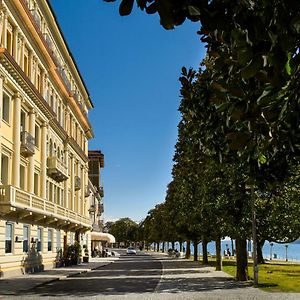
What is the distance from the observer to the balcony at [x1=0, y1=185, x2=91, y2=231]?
27.3 m

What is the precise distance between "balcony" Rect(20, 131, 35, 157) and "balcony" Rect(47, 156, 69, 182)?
7175 mm

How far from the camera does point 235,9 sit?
4.29 m

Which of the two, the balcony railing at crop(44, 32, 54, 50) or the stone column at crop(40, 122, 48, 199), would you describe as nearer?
the stone column at crop(40, 122, 48, 199)

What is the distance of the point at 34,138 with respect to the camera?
35719 mm

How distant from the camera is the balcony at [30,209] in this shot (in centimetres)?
2730

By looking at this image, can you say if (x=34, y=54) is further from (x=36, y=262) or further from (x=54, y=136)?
(x=36, y=262)

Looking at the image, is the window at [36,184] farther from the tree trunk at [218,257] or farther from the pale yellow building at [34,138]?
the tree trunk at [218,257]

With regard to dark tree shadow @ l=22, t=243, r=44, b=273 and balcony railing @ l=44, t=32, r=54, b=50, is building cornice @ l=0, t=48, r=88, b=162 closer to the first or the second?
balcony railing @ l=44, t=32, r=54, b=50

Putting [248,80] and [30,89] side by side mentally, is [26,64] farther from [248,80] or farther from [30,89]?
[248,80]

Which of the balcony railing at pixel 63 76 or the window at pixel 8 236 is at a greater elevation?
the balcony railing at pixel 63 76

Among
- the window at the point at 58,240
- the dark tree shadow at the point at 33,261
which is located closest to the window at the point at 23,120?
the dark tree shadow at the point at 33,261

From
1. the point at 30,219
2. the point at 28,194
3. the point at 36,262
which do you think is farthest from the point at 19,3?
the point at 36,262

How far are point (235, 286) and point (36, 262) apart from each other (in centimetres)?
1774

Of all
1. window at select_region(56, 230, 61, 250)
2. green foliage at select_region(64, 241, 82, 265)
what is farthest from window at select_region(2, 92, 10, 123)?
green foliage at select_region(64, 241, 82, 265)
